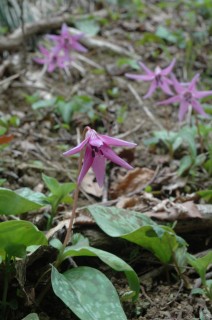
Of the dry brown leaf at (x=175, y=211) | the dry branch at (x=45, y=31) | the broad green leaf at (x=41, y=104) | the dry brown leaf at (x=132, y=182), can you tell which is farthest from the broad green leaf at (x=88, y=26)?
the dry brown leaf at (x=175, y=211)

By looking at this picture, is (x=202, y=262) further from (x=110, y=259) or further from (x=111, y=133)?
(x=111, y=133)

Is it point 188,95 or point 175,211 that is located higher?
point 188,95

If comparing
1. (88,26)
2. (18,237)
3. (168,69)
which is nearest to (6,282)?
(18,237)

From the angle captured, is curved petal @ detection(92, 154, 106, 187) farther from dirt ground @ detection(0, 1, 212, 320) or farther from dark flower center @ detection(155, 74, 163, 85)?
dark flower center @ detection(155, 74, 163, 85)

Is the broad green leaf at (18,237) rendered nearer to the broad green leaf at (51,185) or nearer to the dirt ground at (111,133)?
the dirt ground at (111,133)

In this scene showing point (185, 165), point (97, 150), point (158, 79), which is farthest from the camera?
point (158, 79)

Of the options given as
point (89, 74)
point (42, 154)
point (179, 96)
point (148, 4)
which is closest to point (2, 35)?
point (89, 74)

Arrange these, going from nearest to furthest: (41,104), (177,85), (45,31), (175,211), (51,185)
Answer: (51,185) < (175,211) < (177,85) < (41,104) < (45,31)
